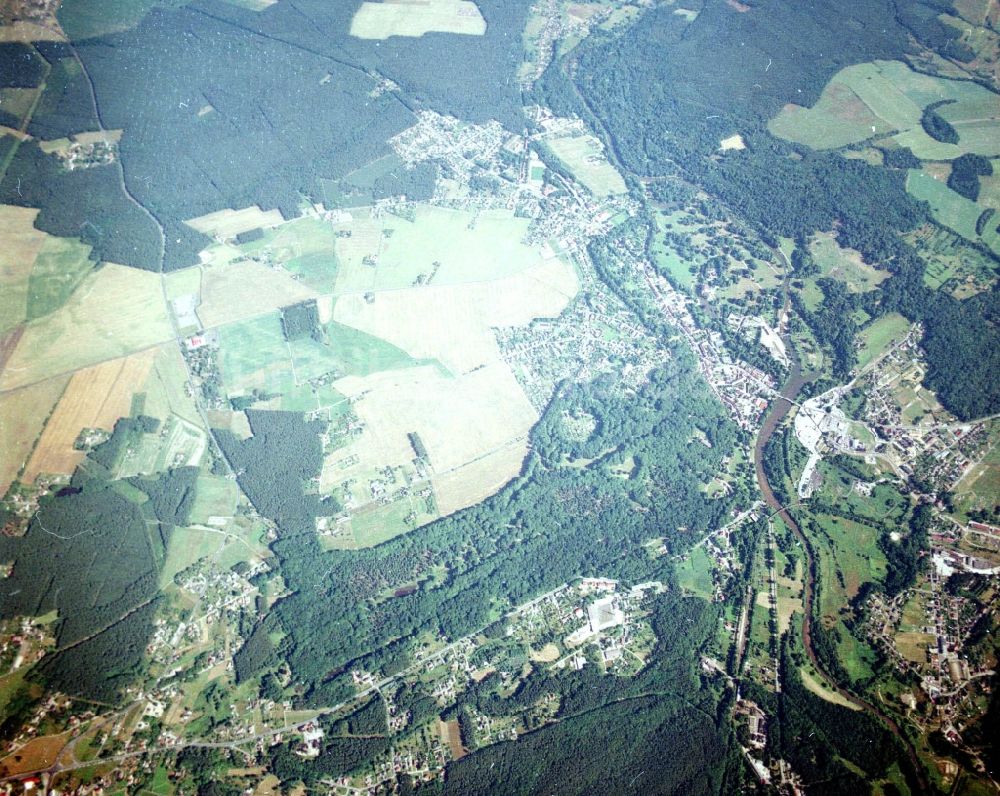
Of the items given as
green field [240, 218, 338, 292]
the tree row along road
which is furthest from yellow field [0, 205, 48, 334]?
the tree row along road

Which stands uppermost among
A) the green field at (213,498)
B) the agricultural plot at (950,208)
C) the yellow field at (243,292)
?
the agricultural plot at (950,208)

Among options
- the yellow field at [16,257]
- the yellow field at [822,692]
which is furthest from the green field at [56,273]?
the yellow field at [822,692]

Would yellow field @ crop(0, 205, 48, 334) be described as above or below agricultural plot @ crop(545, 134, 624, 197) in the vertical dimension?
below

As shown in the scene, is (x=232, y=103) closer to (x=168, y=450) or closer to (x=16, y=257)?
(x=16, y=257)

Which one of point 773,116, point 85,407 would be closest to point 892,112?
point 773,116

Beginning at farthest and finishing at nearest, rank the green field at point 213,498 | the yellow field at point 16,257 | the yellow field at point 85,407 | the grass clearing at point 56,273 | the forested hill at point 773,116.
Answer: the forested hill at point 773,116, the grass clearing at point 56,273, the yellow field at point 16,257, the yellow field at point 85,407, the green field at point 213,498

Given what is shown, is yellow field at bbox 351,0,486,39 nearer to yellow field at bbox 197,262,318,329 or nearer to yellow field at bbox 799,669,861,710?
yellow field at bbox 197,262,318,329

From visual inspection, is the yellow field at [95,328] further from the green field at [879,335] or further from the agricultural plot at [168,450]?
the green field at [879,335]

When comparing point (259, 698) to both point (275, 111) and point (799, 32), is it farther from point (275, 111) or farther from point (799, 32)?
point (799, 32)
